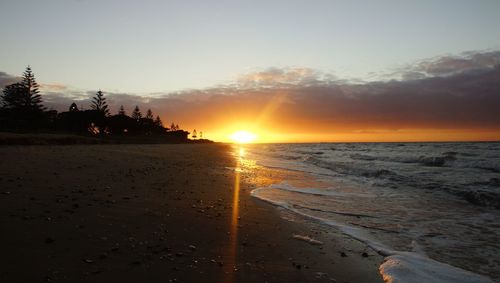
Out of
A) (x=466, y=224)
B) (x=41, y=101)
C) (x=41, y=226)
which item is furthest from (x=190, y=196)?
(x=41, y=101)

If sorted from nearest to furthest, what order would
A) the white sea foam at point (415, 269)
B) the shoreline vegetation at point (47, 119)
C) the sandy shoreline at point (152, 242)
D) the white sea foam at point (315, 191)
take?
the sandy shoreline at point (152, 242)
the white sea foam at point (415, 269)
the white sea foam at point (315, 191)
the shoreline vegetation at point (47, 119)

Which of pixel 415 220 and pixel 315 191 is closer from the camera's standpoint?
pixel 415 220

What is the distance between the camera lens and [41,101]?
78312 millimetres

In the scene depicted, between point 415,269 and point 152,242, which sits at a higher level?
point 152,242

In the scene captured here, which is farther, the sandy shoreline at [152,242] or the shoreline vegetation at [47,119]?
the shoreline vegetation at [47,119]

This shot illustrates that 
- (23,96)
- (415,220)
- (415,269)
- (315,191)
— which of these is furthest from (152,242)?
Result: (23,96)

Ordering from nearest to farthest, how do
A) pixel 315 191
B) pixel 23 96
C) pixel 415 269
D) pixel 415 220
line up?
pixel 415 269
pixel 415 220
pixel 315 191
pixel 23 96

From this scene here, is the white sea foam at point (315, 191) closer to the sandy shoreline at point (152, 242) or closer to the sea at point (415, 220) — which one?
the sea at point (415, 220)

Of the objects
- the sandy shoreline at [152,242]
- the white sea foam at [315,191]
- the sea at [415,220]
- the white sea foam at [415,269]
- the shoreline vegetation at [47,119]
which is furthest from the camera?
the shoreline vegetation at [47,119]

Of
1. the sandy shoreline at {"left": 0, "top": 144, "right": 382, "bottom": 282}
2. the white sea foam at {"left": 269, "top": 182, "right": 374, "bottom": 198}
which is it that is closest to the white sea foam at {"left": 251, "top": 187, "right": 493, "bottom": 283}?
the sandy shoreline at {"left": 0, "top": 144, "right": 382, "bottom": 282}

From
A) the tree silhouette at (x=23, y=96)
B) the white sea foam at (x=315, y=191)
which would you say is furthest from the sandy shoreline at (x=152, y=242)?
the tree silhouette at (x=23, y=96)

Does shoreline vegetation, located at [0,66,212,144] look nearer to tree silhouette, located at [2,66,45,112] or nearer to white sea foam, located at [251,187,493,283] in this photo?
tree silhouette, located at [2,66,45,112]

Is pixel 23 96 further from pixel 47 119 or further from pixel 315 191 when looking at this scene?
pixel 315 191

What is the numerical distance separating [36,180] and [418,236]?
11382 millimetres
